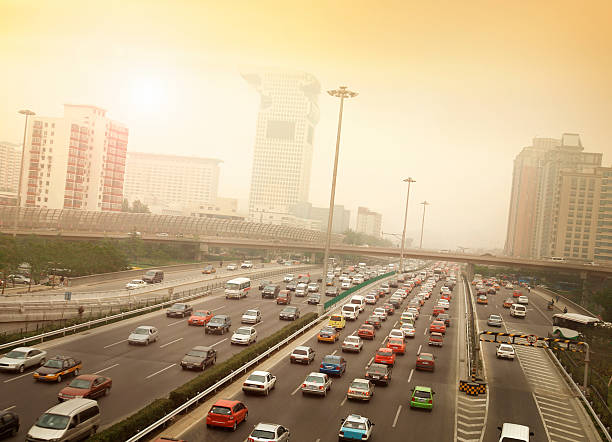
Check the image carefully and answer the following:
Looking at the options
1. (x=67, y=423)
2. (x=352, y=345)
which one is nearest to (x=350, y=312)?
(x=352, y=345)

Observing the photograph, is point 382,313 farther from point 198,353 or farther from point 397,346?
point 198,353

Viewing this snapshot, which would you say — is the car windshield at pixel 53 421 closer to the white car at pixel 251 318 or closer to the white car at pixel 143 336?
the white car at pixel 143 336

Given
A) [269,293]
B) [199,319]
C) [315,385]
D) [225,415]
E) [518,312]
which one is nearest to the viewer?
[225,415]

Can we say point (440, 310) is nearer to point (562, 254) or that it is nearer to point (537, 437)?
point (537, 437)

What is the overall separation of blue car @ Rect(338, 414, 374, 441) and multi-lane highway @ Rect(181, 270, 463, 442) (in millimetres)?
812

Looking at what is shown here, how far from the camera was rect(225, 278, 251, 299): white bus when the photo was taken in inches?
2360

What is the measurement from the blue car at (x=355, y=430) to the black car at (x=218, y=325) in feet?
71.1

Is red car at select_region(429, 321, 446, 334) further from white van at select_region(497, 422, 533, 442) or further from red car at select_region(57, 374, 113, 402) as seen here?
red car at select_region(57, 374, 113, 402)

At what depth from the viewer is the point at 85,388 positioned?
76.6ft

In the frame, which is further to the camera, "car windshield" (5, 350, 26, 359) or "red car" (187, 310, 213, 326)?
"red car" (187, 310, 213, 326)

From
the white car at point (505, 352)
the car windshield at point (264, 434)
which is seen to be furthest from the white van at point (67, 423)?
the white car at point (505, 352)

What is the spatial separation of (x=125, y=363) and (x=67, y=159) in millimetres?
121767

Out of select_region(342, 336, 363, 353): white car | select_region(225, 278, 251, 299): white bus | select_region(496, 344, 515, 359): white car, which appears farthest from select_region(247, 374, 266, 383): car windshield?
select_region(225, 278, 251, 299): white bus

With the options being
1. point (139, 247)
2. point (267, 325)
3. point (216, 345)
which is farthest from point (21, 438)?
point (139, 247)
